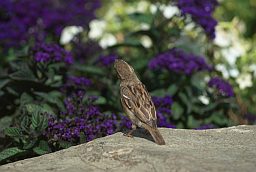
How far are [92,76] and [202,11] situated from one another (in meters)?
1.53

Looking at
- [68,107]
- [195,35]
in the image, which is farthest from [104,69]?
[195,35]

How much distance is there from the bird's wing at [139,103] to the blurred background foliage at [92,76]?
1.62ft

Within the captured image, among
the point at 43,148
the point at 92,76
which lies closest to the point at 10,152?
the point at 43,148

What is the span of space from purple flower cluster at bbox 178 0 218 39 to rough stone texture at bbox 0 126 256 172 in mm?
2580

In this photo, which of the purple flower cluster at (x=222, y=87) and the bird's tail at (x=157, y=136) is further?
the purple flower cluster at (x=222, y=87)

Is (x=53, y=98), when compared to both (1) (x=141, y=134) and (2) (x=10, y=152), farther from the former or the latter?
(1) (x=141, y=134)

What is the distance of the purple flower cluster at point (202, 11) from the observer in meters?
7.28

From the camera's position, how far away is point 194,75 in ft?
24.1

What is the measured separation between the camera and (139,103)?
510cm

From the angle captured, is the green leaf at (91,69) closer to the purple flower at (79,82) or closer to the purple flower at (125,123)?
the purple flower at (79,82)

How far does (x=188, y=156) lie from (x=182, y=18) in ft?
11.8

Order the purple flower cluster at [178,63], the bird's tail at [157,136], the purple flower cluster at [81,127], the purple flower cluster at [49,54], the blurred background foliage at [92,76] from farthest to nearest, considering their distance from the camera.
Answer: the purple flower cluster at [178,63] → the purple flower cluster at [49,54] → the blurred background foliage at [92,76] → the purple flower cluster at [81,127] → the bird's tail at [157,136]

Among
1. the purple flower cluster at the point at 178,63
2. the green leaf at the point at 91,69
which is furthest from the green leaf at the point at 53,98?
the purple flower cluster at the point at 178,63

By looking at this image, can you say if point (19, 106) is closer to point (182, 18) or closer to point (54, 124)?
point (54, 124)
